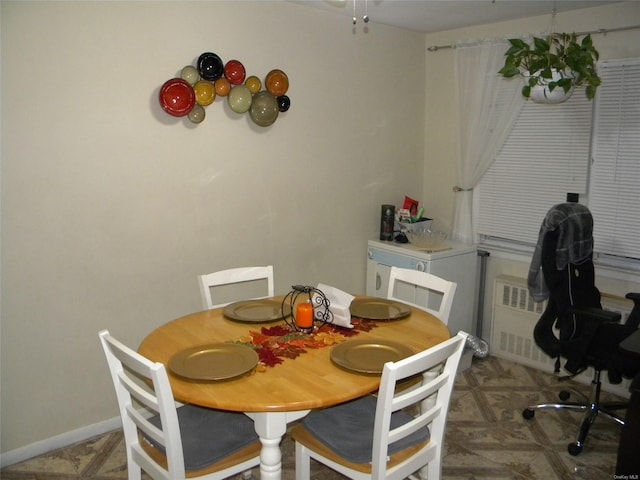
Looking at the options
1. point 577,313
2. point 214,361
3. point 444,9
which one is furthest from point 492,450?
point 444,9

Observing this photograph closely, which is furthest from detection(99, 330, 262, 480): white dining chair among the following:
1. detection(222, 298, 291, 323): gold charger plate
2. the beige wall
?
the beige wall

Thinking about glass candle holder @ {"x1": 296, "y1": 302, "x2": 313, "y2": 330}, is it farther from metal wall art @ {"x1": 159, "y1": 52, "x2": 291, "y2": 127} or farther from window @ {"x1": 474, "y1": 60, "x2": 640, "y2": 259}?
window @ {"x1": 474, "y1": 60, "x2": 640, "y2": 259}

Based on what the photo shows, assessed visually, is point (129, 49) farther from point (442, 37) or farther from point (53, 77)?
point (442, 37)

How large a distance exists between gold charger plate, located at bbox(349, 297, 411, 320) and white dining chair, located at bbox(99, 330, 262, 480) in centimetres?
71

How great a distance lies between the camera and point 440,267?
3.58 m

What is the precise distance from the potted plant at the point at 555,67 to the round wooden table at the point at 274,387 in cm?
166

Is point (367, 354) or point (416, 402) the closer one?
point (416, 402)

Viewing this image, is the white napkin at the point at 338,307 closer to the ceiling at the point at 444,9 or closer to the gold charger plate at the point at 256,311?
the gold charger plate at the point at 256,311

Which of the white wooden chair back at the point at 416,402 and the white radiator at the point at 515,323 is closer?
the white wooden chair back at the point at 416,402

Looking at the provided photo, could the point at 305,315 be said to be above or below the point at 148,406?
above

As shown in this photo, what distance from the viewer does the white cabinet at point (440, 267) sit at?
11.8ft


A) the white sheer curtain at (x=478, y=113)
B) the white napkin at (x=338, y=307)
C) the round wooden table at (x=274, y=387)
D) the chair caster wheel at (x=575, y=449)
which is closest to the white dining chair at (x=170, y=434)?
the round wooden table at (x=274, y=387)

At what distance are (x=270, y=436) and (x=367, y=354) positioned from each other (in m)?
0.48

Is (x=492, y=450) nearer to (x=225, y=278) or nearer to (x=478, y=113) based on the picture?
(x=225, y=278)
